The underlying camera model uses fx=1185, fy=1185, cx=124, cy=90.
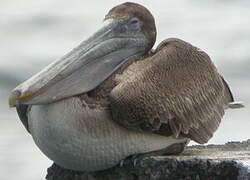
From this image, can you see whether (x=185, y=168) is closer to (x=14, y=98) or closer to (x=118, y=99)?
(x=118, y=99)

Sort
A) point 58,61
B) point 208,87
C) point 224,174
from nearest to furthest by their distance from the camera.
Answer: point 224,174, point 58,61, point 208,87

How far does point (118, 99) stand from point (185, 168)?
2.45ft

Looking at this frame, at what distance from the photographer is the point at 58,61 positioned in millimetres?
9422

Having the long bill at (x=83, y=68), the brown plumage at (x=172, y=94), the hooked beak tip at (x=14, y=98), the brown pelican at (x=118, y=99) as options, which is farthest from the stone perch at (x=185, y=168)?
the hooked beak tip at (x=14, y=98)

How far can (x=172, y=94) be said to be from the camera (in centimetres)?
948

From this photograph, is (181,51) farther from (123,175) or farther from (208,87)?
(123,175)

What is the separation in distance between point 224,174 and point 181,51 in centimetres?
148

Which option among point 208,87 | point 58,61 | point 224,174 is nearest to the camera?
point 224,174

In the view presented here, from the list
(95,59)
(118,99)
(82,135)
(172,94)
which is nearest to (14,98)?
(82,135)

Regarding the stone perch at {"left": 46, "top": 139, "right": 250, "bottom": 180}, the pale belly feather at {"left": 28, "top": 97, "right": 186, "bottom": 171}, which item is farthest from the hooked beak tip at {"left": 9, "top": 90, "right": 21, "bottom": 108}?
the stone perch at {"left": 46, "top": 139, "right": 250, "bottom": 180}

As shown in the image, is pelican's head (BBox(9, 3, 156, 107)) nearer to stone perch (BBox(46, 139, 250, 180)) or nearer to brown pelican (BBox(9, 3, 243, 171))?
brown pelican (BBox(9, 3, 243, 171))

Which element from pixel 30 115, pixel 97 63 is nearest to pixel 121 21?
pixel 97 63

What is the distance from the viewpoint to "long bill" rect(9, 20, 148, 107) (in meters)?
9.04

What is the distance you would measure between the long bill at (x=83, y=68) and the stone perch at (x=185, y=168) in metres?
0.72
